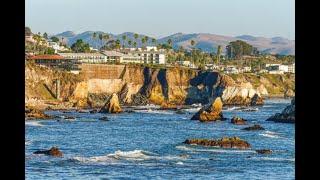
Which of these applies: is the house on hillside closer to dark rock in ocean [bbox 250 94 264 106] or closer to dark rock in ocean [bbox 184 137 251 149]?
dark rock in ocean [bbox 250 94 264 106]


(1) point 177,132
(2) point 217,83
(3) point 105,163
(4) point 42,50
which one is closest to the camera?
(3) point 105,163

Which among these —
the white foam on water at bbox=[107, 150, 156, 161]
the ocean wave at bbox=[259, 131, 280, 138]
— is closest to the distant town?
the ocean wave at bbox=[259, 131, 280, 138]

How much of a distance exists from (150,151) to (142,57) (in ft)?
201

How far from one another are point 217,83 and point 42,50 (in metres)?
21.4

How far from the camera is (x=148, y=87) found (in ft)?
266

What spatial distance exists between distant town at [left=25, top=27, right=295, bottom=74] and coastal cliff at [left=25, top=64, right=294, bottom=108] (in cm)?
276

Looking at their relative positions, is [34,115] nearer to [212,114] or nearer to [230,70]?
[212,114]

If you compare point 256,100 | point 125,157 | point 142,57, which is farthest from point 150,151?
point 142,57
